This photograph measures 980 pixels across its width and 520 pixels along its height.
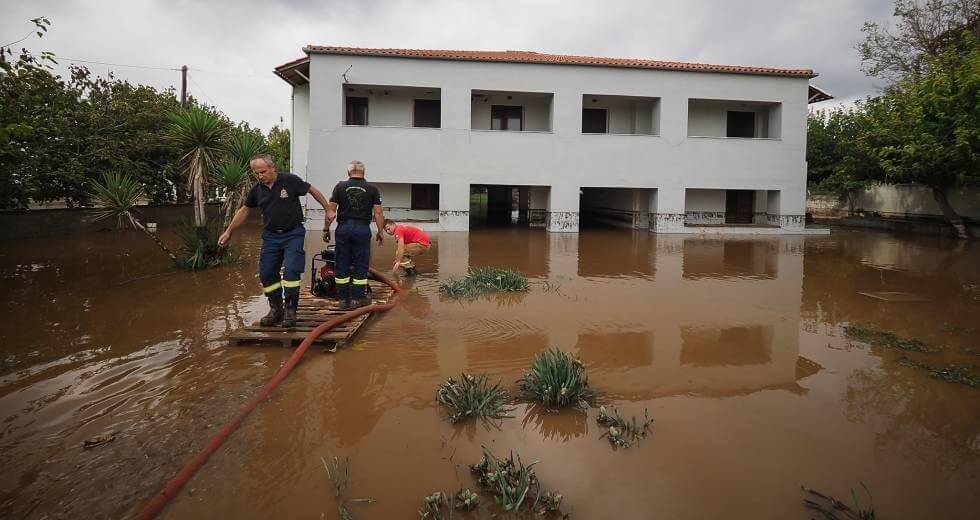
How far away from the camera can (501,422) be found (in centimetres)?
361

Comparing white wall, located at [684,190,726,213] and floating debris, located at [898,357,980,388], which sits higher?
white wall, located at [684,190,726,213]

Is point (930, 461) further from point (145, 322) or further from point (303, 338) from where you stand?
point (145, 322)

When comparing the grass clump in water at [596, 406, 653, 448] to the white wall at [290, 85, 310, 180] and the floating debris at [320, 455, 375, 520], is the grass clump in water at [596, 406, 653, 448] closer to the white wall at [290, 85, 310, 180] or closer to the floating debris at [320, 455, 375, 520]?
the floating debris at [320, 455, 375, 520]

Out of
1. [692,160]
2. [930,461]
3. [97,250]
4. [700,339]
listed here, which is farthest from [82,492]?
[692,160]

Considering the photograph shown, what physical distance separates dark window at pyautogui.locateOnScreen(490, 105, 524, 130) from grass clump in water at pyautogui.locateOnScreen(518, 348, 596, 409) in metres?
17.2

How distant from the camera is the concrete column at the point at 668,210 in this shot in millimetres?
19344

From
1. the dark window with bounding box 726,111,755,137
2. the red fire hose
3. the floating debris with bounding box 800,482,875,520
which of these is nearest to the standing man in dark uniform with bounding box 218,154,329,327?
the red fire hose

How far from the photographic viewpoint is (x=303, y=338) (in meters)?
5.07

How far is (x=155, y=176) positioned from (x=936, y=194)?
2749 centimetres

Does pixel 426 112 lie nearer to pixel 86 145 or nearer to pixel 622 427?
pixel 86 145

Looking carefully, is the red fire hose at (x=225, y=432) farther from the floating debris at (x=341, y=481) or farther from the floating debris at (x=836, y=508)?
the floating debris at (x=836, y=508)

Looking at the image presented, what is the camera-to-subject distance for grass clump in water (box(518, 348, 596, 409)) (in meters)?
3.83

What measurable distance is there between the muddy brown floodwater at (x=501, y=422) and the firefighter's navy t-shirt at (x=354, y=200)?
127cm

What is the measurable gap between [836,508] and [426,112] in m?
18.9
